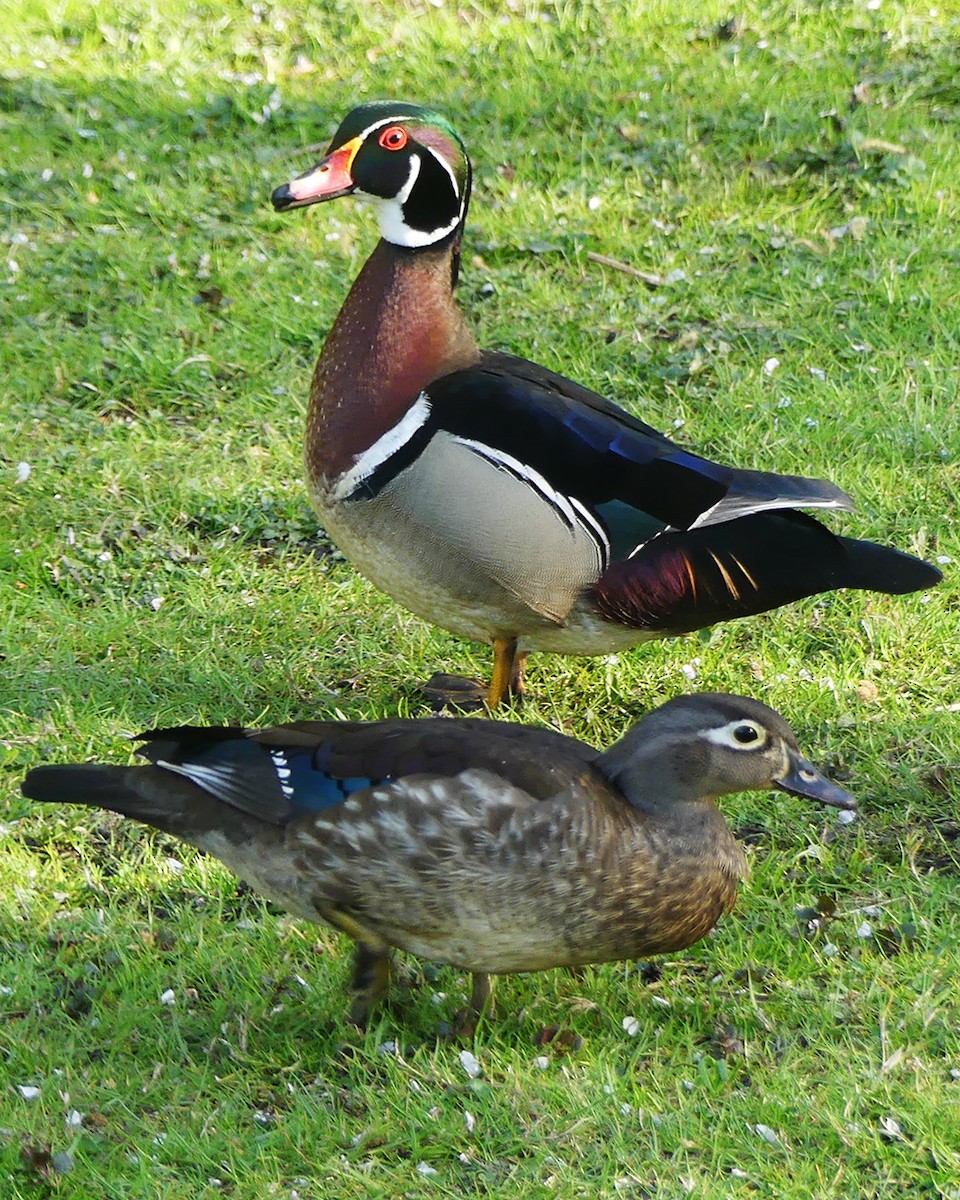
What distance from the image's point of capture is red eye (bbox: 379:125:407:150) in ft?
13.5

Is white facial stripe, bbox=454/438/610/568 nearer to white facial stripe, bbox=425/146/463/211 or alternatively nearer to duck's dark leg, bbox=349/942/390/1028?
white facial stripe, bbox=425/146/463/211

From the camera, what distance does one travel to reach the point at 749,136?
6.61m

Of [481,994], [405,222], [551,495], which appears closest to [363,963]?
[481,994]

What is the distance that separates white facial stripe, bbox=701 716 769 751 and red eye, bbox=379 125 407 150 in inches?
72.4

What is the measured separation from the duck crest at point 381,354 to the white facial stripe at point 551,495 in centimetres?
20

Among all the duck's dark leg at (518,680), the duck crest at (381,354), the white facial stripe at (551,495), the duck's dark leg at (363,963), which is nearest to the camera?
the duck's dark leg at (363,963)

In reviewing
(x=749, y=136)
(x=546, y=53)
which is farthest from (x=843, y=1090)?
(x=546, y=53)

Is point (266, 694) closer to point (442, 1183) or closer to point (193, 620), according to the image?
point (193, 620)

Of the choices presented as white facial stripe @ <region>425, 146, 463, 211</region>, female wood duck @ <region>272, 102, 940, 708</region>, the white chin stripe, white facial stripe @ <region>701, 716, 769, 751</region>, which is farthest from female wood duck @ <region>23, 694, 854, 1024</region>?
white facial stripe @ <region>425, 146, 463, 211</region>

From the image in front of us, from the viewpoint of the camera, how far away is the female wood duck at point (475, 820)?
3039 millimetres

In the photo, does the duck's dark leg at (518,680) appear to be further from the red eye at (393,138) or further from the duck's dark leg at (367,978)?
the red eye at (393,138)

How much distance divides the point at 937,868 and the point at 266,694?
180 cm

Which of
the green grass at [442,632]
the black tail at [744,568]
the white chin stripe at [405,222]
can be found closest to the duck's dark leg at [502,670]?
the green grass at [442,632]

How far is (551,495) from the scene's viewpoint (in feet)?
12.9
